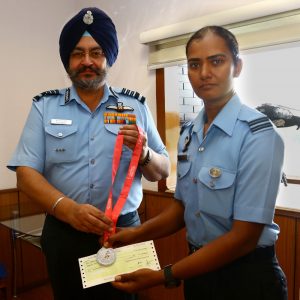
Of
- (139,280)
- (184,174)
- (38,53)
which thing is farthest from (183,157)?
(38,53)

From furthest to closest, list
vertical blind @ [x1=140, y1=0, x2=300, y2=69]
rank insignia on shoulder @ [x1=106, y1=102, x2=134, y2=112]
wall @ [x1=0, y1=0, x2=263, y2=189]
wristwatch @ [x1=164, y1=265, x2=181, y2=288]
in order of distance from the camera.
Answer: wall @ [x1=0, y1=0, x2=263, y2=189] < vertical blind @ [x1=140, y1=0, x2=300, y2=69] < rank insignia on shoulder @ [x1=106, y1=102, x2=134, y2=112] < wristwatch @ [x1=164, y1=265, x2=181, y2=288]

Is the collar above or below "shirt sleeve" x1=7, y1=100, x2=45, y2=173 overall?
above

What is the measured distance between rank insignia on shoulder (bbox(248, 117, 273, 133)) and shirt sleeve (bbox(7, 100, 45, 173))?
2.67ft

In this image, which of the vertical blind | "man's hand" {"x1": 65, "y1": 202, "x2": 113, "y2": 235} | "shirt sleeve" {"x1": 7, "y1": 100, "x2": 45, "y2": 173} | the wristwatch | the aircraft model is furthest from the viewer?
the aircraft model

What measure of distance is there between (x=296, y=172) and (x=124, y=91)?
3.81ft

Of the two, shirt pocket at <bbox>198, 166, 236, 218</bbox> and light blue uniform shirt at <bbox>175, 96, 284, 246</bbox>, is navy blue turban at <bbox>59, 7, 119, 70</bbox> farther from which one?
shirt pocket at <bbox>198, 166, 236, 218</bbox>

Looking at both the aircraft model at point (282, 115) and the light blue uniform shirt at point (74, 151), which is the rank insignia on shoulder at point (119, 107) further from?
the aircraft model at point (282, 115)

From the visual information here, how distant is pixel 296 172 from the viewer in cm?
199

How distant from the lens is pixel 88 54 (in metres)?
1.34

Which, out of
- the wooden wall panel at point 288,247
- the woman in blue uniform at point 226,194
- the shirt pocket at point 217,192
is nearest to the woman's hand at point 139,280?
the woman in blue uniform at point 226,194

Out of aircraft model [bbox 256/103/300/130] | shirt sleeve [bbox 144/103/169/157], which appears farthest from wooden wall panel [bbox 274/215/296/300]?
shirt sleeve [bbox 144/103/169/157]

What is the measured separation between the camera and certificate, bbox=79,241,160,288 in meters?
1.04

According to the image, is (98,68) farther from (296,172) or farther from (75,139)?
(296,172)

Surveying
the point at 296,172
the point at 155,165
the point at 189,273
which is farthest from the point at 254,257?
the point at 296,172
